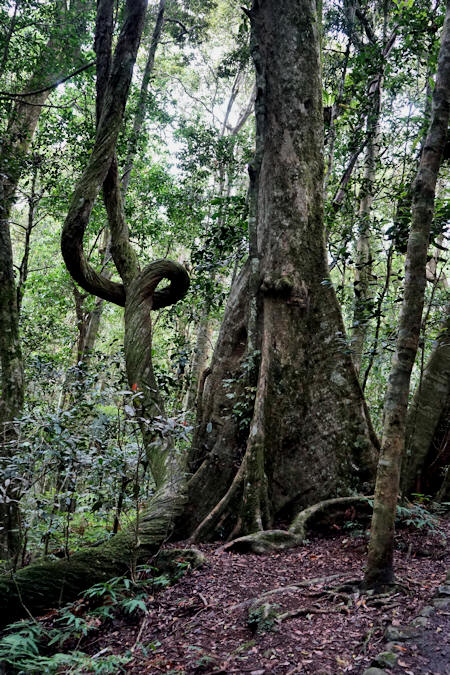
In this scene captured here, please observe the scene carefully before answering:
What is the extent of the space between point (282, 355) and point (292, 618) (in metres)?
2.75

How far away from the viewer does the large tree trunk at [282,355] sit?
4762 millimetres

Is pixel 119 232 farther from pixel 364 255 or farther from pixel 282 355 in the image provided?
pixel 364 255

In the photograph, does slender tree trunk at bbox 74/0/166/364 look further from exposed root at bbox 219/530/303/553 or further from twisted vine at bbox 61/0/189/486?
exposed root at bbox 219/530/303/553

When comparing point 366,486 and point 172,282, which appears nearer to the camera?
point 366,486

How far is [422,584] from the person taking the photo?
9.94ft

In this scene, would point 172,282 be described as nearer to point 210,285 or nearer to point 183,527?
point 210,285

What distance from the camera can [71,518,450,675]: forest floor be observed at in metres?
2.35

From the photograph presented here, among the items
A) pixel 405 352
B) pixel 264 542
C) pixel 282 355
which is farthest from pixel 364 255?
pixel 405 352

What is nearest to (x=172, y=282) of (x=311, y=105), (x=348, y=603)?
(x=311, y=105)

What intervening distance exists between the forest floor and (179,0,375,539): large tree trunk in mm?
685

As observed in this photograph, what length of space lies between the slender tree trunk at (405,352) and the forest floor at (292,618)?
0.35 m

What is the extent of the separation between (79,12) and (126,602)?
10.1m

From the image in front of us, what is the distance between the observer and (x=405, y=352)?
2.82 m

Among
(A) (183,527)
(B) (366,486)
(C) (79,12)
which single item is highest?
(C) (79,12)
